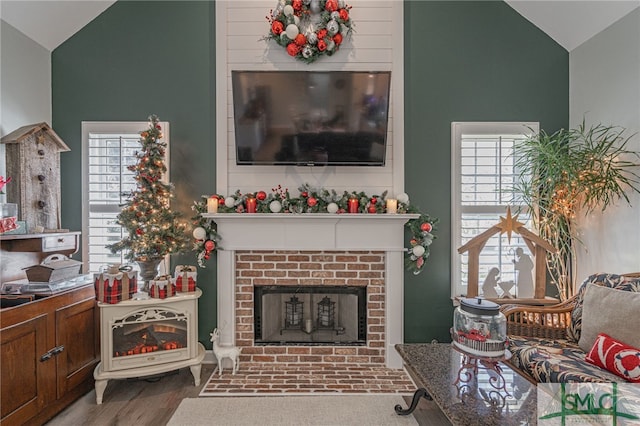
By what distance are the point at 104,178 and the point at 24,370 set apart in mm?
1745

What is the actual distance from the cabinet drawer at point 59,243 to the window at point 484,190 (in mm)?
3376

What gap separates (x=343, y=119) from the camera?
306 centimetres

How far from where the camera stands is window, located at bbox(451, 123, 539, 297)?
331 centimetres

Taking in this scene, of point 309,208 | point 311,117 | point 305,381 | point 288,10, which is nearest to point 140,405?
point 305,381

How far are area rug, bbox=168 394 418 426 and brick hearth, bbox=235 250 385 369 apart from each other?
0.59 metres

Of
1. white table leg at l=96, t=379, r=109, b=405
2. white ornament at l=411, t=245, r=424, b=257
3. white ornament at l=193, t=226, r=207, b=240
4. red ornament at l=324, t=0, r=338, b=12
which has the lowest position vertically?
white table leg at l=96, t=379, r=109, b=405

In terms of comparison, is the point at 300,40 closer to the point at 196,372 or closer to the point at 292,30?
the point at 292,30

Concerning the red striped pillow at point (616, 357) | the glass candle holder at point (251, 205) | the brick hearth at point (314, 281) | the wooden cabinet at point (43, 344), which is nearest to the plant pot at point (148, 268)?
the wooden cabinet at point (43, 344)

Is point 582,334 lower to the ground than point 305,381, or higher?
higher

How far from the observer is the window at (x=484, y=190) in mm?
3311

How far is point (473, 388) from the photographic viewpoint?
6.05 ft

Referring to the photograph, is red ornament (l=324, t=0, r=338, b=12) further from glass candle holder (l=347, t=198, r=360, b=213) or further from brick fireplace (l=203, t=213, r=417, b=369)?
brick fireplace (l=203, t=213, r=417, b=369)

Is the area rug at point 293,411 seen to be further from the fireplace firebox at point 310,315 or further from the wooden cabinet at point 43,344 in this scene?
the wooden cabinet at point 43,344

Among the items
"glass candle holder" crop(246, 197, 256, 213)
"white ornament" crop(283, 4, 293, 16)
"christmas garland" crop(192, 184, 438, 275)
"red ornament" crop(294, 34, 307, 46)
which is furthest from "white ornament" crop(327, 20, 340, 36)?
"glass candle holder" crop(246, 197, 256, 213)
